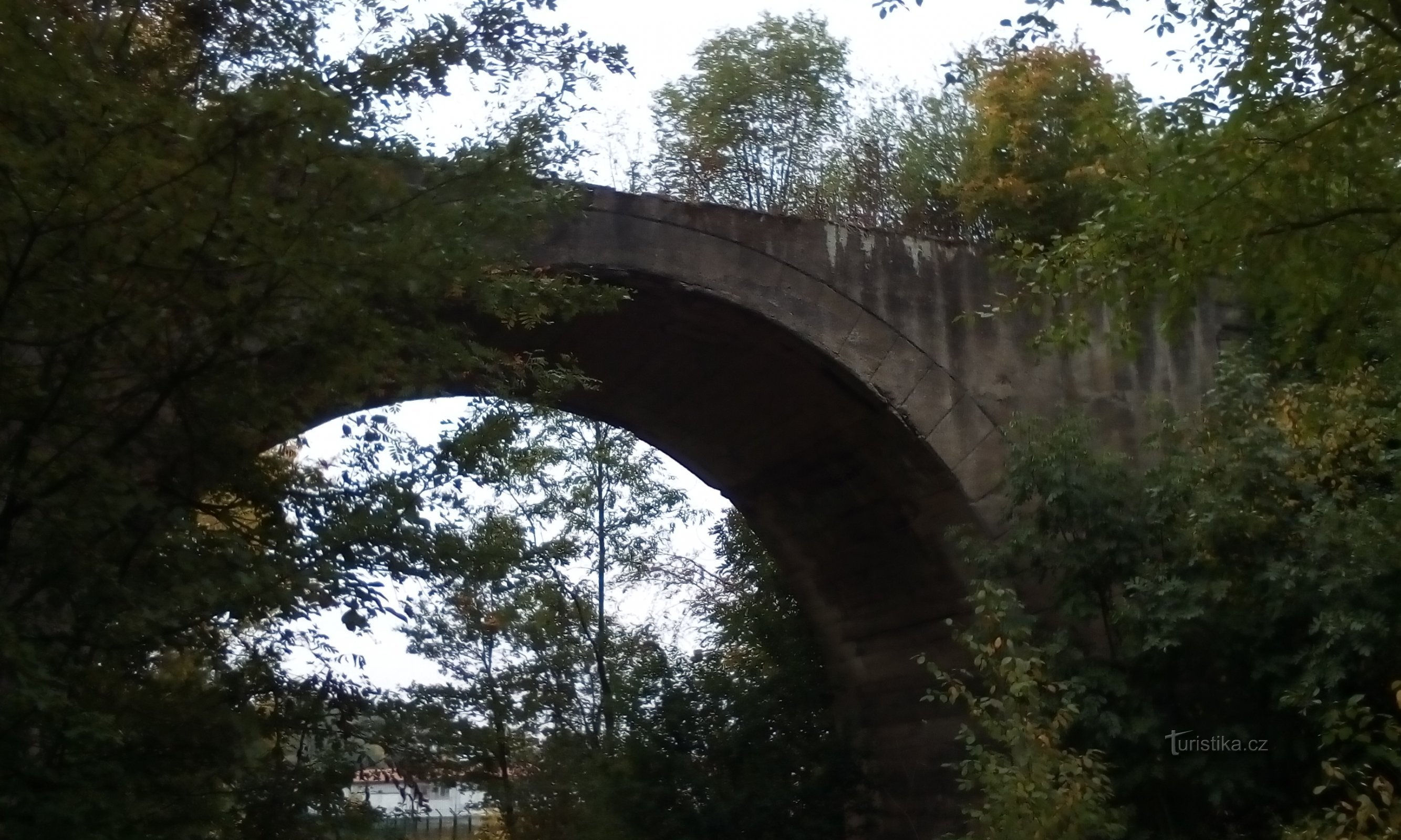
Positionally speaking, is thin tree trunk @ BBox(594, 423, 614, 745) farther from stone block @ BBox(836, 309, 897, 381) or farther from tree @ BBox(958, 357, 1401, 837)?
tree @ BBox(958, 357, 1401, 837)

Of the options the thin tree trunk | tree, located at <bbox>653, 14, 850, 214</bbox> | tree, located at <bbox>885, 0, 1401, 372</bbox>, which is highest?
tree, located at <bbox>653, 14, 850, 214</bbox>

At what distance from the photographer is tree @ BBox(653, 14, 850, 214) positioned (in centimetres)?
1230

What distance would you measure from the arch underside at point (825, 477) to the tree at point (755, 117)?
1972 mm

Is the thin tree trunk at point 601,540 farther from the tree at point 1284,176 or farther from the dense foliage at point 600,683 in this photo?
the tree at point 1284,176

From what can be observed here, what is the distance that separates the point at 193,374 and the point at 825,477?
6263mm

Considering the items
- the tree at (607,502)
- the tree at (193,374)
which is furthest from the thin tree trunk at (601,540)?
the tree at (193,374)

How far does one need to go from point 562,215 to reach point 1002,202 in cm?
470

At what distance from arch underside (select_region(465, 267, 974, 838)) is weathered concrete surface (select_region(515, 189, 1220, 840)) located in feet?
0.06

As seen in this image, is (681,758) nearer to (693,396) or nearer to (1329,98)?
(693,396)

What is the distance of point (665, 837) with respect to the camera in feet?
36.9

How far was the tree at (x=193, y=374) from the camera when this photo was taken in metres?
5.02

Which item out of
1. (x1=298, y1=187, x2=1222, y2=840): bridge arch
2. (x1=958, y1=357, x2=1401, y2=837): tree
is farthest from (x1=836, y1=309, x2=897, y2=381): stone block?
(x1=958, y1=357, x2=1401, y2=837): tree

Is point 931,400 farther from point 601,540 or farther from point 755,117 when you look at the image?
point 601,540

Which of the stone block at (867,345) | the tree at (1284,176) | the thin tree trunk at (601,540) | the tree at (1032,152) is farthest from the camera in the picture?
the thin tree trunk at (601,540)
